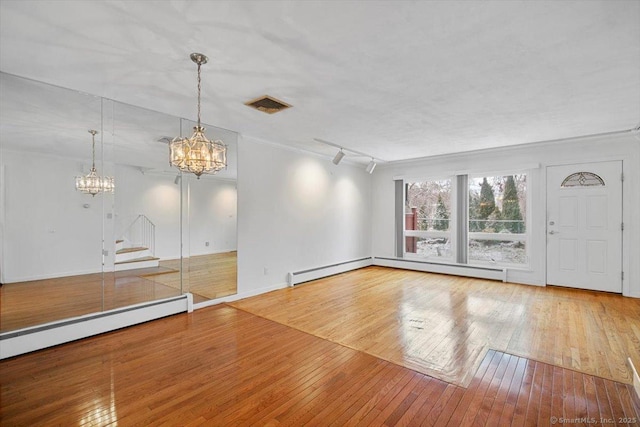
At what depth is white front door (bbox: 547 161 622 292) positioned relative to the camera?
4.96 metres

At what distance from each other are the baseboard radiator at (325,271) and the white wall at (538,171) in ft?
2.34

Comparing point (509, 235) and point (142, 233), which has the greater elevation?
point (142, 233)

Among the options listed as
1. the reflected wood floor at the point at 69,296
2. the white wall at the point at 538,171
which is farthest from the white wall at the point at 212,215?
the white wall at the point at 538,171

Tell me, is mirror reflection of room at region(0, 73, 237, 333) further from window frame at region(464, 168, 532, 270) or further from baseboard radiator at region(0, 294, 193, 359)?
window frame at region(464, 168, 532, 270)

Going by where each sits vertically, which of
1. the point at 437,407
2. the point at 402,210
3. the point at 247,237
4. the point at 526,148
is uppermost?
the point at 526,148

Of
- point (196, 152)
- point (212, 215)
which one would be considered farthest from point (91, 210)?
point (196, 152)

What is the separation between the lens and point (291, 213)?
18.6 feet

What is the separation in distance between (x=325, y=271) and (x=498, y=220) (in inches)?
155

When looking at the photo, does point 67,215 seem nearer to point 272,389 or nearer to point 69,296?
point 69,296

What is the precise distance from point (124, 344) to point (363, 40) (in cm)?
382

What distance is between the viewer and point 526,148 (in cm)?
568

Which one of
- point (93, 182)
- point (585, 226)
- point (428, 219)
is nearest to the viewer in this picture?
point (93, 182)

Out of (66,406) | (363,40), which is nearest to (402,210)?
(363,40)

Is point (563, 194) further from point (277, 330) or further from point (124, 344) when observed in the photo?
point (124, 344)
